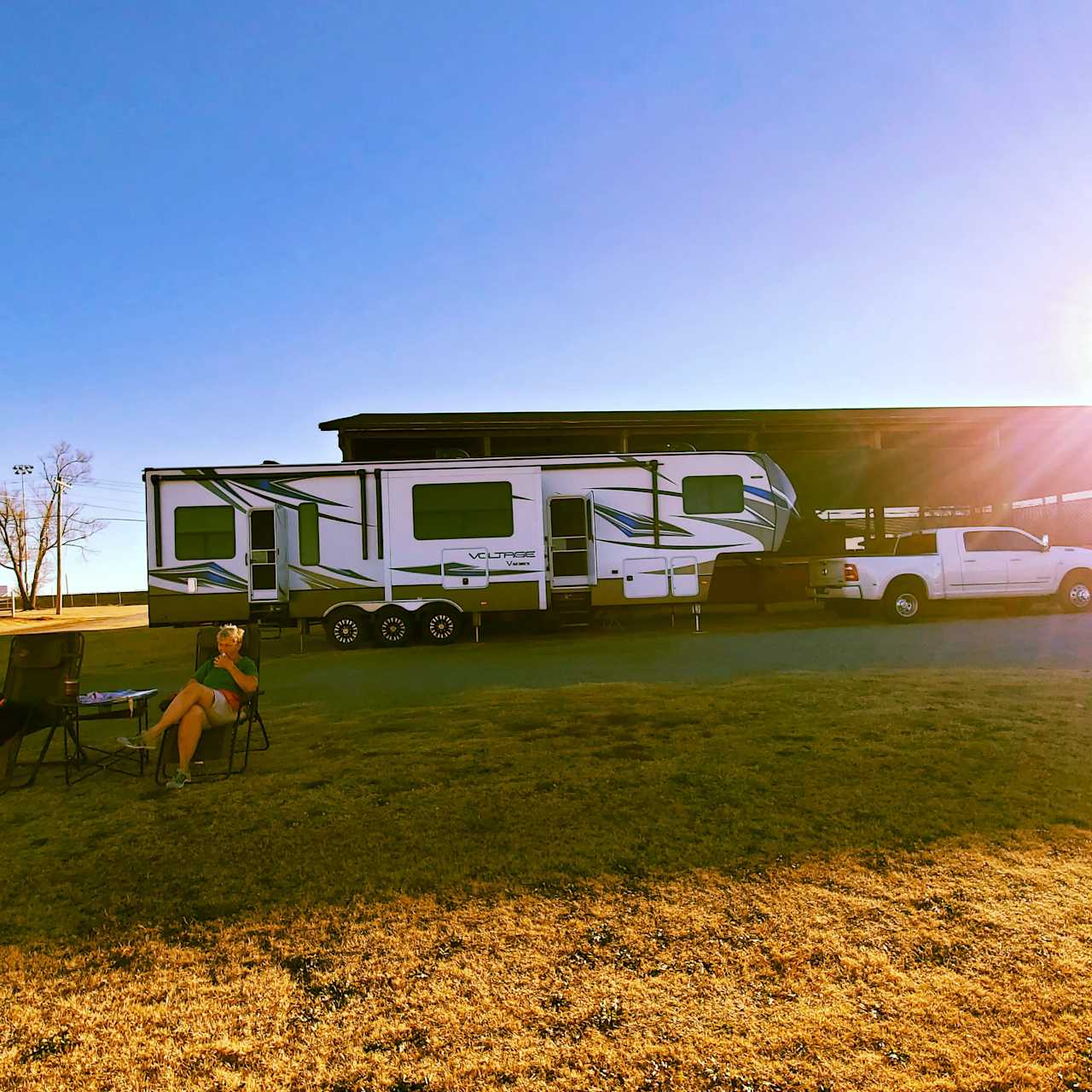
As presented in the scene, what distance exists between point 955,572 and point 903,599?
1.04 metres

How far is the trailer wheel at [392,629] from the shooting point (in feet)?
38.8

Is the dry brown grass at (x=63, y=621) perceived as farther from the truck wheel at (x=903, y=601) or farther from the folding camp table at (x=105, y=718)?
the truck wheel at (x=903, y=601)

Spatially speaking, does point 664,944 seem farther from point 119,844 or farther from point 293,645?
point 293,645

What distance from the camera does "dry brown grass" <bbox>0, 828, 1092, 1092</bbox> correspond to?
6.51 ft

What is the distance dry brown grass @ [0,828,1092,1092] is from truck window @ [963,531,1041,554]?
1107 cm

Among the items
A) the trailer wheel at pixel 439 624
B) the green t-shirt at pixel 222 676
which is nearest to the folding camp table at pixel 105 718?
the green t-shirt at pixel 222 676

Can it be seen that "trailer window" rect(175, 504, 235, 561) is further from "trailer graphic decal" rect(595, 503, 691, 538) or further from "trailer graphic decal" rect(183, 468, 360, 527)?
"trailer graphic decal" rect(595, 503, 691, 538)

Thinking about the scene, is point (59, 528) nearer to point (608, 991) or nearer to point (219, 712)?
point (219, 712)

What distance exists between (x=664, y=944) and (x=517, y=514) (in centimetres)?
949

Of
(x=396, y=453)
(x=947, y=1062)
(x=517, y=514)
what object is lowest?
(x=947, y=1062)

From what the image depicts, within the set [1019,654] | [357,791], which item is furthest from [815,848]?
[1019,654]

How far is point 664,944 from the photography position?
2564mm

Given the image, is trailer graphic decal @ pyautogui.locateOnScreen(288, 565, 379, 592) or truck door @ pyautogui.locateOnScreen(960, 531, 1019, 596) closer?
trailer graphic decal @ pyautogui.locateOnScreen(288, 565, 379, 592)

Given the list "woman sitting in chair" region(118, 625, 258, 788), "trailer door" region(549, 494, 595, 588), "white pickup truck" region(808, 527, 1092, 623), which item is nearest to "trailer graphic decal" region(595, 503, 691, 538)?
"trailer door" region(549, 494, 595, 588)
